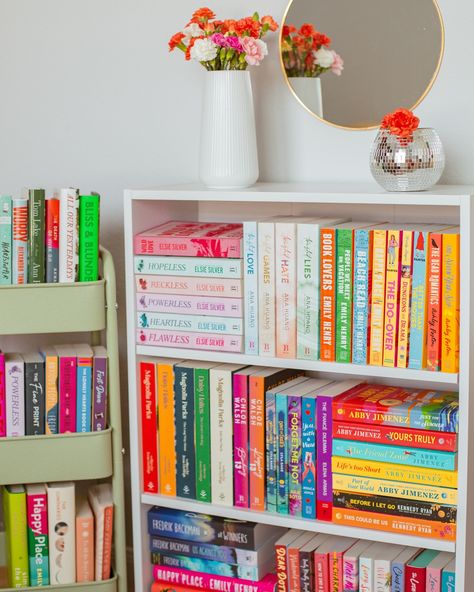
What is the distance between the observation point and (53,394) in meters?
2.07

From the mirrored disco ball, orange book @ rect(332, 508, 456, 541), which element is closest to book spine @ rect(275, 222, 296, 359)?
the mirrored disco ball

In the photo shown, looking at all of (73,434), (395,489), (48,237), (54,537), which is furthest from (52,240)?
(395,489)

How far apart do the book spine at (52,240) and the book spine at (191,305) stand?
19cm

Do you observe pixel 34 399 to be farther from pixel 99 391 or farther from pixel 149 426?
pixel 149 426

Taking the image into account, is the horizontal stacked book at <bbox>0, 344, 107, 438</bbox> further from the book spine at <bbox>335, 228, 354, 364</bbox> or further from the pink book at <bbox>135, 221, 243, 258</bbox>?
the book spine at <bbox>335, 228, 354, 364</bbox>

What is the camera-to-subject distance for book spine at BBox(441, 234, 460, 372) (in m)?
1.72

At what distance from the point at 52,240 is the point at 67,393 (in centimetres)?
33

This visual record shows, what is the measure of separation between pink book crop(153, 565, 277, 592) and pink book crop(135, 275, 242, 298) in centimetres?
61

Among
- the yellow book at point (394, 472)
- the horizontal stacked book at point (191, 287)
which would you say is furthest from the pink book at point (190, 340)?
the yellow book at point (394, 472)

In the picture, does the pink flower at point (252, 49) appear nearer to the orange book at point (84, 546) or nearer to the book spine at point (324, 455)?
the book spine at point (324, 455)

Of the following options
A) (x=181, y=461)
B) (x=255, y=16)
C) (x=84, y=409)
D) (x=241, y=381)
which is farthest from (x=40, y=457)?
(x=255, y=16)

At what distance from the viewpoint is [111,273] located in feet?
6.79

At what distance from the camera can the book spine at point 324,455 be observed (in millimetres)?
1885

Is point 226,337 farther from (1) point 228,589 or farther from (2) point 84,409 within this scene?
(1) point 228,589
